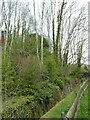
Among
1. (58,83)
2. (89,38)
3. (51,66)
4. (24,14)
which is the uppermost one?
(24,14)

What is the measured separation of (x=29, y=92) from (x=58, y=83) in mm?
7421

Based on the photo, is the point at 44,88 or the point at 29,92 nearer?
the point at 29,92

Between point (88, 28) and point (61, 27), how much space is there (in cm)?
685

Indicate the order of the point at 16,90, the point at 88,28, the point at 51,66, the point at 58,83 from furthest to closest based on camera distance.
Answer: the point at 88,28 < the point at 58,83 < the point at 51,66 < the point at 16,90

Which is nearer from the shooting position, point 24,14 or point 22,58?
point 22,58

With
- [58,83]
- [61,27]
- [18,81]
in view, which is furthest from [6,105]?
[61,27]

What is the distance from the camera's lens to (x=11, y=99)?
9.91 meters

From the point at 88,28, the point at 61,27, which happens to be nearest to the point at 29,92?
the point at 61,27

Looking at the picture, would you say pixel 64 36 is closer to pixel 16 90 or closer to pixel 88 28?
pixel 88 28

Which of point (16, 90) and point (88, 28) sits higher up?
point (88, 28)

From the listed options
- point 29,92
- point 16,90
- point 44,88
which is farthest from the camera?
point 44,88

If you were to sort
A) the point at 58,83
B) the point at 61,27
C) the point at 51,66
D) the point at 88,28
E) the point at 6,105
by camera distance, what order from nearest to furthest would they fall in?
the point at 6,105
the point at 51,66
the point at 58,83
the point at 61,27
the point at 88,28

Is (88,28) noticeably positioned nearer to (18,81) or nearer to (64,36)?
(64,36)

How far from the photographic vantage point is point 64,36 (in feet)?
103
